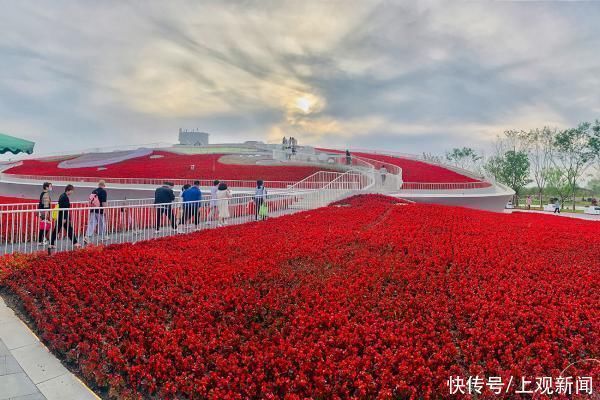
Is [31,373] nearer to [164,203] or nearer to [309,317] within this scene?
[309,317]

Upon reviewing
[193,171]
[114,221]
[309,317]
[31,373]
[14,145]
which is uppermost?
[193,171]

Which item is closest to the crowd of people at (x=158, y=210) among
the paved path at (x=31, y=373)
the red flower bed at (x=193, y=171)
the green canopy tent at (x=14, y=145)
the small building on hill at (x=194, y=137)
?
the green canopy tent at (x=14, y=145)

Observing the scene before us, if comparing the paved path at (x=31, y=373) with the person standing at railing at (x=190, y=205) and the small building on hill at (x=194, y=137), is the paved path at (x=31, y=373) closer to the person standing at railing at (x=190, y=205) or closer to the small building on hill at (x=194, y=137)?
the person standing at railing at (x=190, y=205)

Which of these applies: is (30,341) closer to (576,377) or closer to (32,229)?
(32,229)

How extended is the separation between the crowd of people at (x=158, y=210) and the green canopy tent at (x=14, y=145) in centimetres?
138

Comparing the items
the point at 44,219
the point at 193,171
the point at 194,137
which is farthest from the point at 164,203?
the point at 194,137

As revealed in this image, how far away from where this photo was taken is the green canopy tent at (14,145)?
9789mm

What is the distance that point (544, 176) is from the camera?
48375 millimetres

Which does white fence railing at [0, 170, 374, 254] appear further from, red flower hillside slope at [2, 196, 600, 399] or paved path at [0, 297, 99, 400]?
paved path at [0, 297, 99, 400]

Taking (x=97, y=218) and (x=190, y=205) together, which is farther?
(x=190, y=205)

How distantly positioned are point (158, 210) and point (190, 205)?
975 mm

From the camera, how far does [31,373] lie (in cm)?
401

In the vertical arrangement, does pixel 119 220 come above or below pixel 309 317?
above

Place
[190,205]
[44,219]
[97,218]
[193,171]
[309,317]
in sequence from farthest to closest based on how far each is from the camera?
[193,171] < [190,205] < [97,218] < [44,219] < [309,317]
